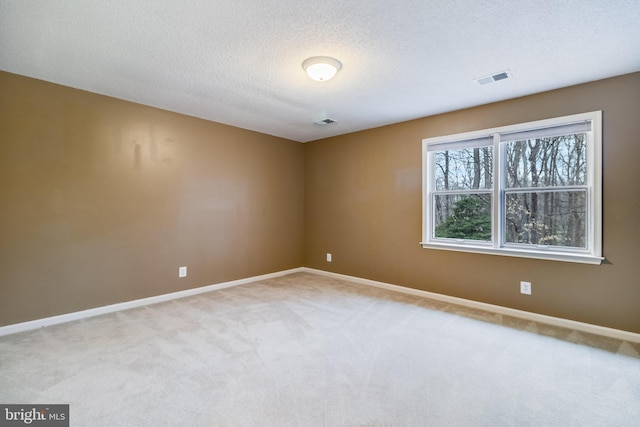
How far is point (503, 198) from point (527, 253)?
677 mm

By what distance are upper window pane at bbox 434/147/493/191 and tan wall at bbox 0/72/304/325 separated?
9.09 feet

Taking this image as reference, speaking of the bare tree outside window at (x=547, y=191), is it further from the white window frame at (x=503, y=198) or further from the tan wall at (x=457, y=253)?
the tan wall at (x=457, y=253)

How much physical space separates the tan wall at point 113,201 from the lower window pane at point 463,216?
2.77m

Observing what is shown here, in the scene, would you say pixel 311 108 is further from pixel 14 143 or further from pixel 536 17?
pixel 14 143


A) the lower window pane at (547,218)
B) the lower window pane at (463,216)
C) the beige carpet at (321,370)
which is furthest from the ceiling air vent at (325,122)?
the beige carpet at (321,370)

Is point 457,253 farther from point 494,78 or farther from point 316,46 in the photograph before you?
point 316,46

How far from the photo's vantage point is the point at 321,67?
2.50 m

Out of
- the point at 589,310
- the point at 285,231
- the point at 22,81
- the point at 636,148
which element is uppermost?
the point at 22,81

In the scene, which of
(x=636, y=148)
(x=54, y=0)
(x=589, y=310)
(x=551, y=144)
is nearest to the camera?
(x=54, y=0)

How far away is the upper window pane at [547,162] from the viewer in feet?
9.86

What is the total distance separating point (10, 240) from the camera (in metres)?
2.75

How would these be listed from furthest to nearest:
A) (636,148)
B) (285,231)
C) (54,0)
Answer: (285,231) → (636,148) → (54,0)

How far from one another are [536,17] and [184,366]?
3474 millimetres

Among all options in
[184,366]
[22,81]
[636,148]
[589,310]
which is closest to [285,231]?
[184,366]
